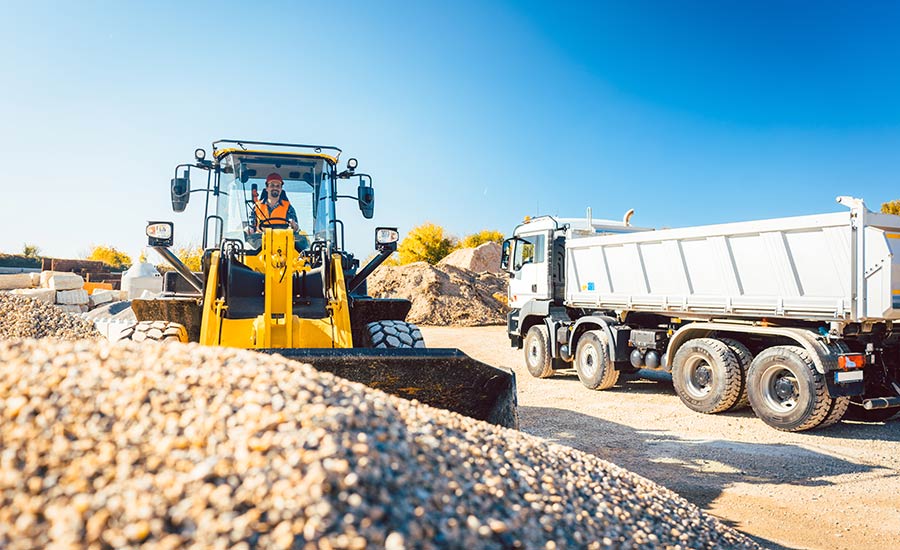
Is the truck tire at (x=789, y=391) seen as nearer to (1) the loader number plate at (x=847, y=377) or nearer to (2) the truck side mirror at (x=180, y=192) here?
(1) the loader number plate at (x=847, y=377)

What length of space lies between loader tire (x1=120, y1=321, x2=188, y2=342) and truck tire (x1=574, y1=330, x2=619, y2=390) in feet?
20.7

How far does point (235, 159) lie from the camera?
694 cm

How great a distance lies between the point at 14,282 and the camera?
19438 millimetres

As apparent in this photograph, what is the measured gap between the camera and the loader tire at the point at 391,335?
230 inches

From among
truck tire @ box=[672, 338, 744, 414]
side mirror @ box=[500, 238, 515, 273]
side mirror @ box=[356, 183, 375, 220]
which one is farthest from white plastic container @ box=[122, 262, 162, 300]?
truck tire @ box=[672, 338, 744, 414]

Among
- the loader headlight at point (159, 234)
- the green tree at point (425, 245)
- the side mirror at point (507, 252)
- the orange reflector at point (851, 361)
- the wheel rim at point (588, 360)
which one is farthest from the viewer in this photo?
the green tree at point (425, 245)

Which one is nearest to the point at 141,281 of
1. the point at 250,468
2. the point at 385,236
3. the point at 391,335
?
the point at 385,236

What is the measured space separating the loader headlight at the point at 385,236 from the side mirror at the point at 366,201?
0.70 metres

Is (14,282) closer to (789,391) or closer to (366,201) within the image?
(366,201)

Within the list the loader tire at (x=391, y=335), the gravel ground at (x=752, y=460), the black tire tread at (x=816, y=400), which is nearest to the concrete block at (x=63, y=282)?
the gravel ground at (x=752, y=460)

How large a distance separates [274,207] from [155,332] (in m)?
2.08

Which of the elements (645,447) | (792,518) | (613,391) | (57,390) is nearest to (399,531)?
(57,390)

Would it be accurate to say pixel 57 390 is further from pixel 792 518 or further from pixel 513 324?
pixel 513 324

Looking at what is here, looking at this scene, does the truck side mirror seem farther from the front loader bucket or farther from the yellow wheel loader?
the front loader bucket
